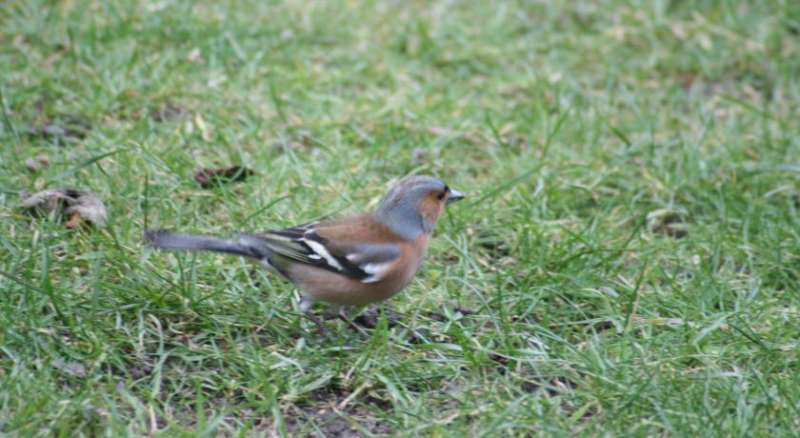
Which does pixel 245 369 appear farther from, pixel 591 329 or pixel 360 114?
pixel 360 114

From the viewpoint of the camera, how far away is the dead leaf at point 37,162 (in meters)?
5.42

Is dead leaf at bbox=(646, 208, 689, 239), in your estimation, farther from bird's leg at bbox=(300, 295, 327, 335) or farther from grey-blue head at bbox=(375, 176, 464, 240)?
bird's leg at bbox=(300, 295, 327, 335)

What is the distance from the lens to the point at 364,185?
19.0 ft

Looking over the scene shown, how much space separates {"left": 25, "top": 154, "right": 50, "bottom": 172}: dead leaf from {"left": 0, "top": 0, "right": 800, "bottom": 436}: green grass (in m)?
0.04

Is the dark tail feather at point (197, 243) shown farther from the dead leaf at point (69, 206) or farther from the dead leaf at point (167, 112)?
the dead leaf at point (167, 112)

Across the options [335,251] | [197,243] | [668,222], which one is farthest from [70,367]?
[668,222]

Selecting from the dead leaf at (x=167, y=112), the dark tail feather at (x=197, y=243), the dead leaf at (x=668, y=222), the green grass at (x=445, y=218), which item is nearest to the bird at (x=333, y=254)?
the dark tail feather at (x=197, y=243)

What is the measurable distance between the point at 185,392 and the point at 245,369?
0.78 feet

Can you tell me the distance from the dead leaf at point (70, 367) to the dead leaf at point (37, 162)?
1612 millimetres

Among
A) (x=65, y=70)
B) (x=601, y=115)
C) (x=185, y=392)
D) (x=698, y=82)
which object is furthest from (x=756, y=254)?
(x=65, y=70)

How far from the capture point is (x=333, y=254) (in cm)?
448

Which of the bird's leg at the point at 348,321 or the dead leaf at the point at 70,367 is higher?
the dead leaf at the point at 70,367

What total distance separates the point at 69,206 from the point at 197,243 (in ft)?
3.51

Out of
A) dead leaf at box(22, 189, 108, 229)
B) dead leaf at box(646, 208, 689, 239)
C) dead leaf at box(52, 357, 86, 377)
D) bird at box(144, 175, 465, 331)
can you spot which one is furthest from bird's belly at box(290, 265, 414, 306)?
dead leaf at box(646, 208, 689, 239)
